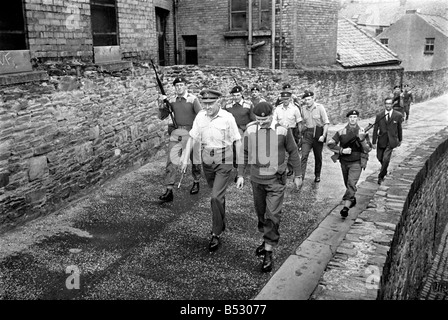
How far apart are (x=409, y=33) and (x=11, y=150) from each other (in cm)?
3777

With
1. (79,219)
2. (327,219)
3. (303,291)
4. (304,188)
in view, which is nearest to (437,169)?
(304,188)

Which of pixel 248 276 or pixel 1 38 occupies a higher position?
pixel 1 38

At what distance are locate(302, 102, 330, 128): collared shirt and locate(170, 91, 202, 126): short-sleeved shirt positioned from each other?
2.53 metres

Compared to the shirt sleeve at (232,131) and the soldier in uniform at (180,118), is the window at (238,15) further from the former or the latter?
the shirt sleeve at (232,131)

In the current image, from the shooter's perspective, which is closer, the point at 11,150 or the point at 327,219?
the point at 11,150

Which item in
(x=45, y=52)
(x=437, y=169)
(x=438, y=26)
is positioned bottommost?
(x=437, y=169)

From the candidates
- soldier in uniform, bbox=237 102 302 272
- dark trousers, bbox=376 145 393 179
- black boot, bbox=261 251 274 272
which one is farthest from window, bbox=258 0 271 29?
black boot, bbox=261 251 274 272

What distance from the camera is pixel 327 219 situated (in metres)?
7.04

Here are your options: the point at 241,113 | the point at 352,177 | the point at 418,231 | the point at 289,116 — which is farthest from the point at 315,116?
the point at 418,231

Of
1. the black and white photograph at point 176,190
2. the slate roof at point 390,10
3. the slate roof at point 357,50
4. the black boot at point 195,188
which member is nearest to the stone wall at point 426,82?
the slate roof at point 357,50

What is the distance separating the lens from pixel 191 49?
17.4m

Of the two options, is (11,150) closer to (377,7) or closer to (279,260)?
(279,260)

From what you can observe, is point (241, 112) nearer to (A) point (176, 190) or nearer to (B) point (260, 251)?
(A) point (176, 190)

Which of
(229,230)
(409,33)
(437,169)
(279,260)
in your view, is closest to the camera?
(279,260)
